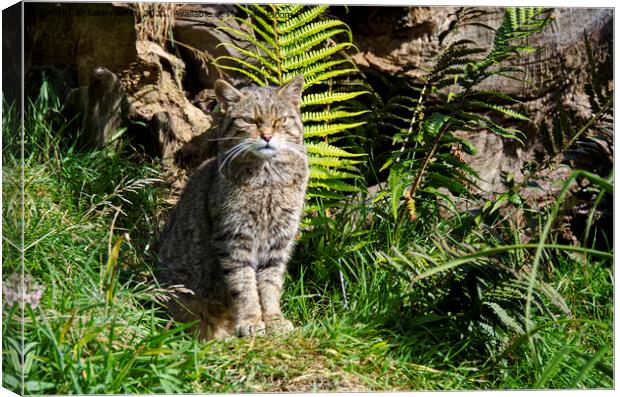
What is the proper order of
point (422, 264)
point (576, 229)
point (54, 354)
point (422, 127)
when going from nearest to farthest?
point (54, 354), point (422, 264), point (422, 127), point (576, 229)

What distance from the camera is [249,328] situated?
414 centimetres

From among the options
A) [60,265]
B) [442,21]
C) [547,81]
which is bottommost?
[60,265]

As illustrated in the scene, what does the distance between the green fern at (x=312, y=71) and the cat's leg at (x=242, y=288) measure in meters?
0.83

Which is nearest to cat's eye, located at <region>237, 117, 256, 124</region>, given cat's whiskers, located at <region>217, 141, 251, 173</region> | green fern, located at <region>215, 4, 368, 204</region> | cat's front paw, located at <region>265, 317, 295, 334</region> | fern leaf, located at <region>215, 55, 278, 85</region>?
cat's whiskers, located at <region>217, 141, 251, 173</region>

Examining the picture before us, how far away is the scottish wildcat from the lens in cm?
432

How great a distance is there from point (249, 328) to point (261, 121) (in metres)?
1.13

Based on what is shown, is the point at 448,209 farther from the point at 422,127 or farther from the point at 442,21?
the point at 442,21

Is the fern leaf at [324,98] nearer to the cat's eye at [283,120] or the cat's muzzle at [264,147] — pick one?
the cat's eye at [283,120]

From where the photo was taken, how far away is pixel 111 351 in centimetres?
325

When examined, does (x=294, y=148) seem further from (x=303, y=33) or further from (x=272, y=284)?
(x=303, y=33)

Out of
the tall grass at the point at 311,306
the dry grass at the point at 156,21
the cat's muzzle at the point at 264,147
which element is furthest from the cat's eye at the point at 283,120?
the dry grass at the point at 156,21

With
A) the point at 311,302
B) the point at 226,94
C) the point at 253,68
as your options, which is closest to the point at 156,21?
the point at 253,68

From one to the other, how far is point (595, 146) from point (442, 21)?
165 centimetres

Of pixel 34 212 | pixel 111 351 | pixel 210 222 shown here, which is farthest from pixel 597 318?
pixel 34 212
